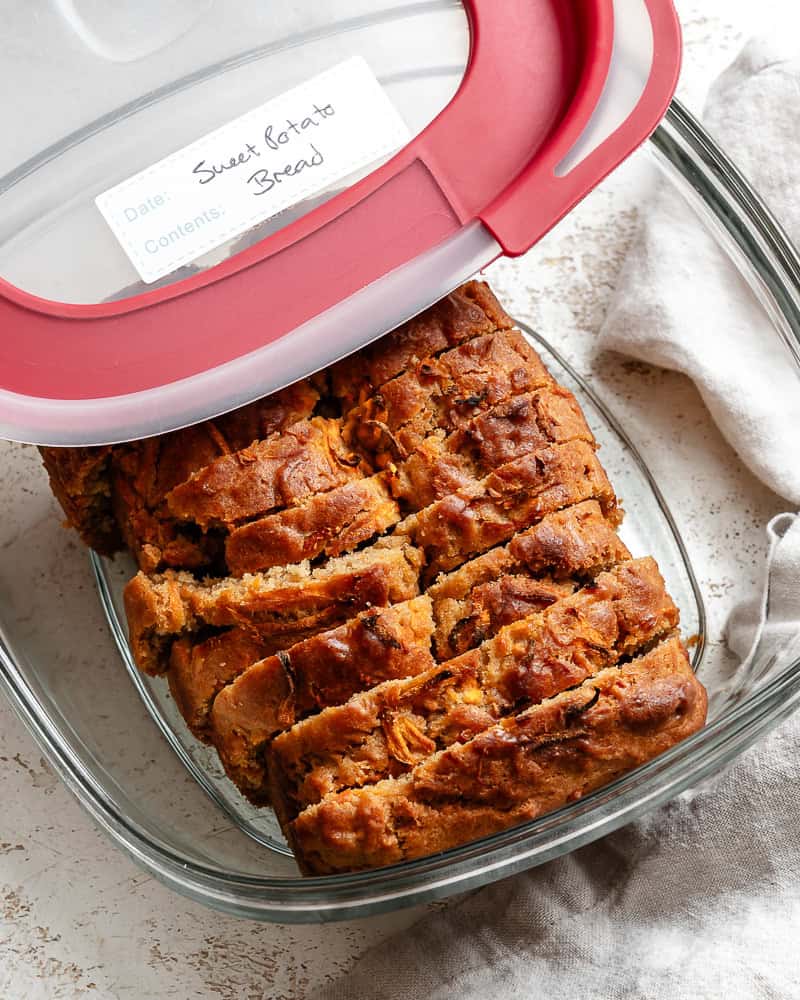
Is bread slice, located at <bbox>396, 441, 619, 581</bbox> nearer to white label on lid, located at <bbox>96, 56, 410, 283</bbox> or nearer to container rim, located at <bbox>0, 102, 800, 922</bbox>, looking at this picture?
container rim, located at <bbox>0, 102, 800, 922</bbox>

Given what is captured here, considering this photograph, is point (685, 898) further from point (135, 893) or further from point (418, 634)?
point (135, 893)

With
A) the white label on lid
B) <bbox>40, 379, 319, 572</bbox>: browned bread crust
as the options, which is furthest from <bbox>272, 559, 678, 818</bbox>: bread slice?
the white label on lid

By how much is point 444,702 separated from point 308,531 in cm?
31

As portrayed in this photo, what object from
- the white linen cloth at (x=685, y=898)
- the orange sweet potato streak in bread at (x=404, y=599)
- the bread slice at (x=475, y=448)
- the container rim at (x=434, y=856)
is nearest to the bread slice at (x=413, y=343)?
the orange sweet potato streak in bread at (x=404, y=599)

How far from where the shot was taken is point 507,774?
1543mm

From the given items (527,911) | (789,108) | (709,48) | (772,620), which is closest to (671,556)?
(772,620)

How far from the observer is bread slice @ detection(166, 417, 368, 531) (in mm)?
1635

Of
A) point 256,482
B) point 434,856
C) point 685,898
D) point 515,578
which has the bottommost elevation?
point 685,898

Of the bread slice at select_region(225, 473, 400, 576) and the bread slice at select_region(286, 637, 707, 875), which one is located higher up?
the bread slice at select_region(225, 473, 400, 576)

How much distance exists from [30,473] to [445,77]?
3.44 feet

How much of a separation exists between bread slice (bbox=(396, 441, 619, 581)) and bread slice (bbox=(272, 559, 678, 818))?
0.14 metres

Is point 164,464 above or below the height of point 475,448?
above

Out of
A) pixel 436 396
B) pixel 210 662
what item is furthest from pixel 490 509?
pixel 210 662

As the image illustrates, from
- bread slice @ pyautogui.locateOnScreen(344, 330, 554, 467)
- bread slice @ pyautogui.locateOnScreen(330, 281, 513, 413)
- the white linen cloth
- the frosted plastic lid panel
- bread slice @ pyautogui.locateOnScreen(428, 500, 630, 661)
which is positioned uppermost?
the frosted plastic lid panel
